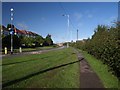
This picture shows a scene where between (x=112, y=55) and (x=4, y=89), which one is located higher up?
(x=112, y=55)

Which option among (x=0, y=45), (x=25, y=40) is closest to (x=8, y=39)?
(x=0, y=45)

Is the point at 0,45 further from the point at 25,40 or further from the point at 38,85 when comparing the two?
the point at 38,85

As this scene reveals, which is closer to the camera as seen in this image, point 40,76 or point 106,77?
point 40,76

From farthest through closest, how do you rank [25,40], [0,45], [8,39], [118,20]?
[25,40]
[8,39]
[0,45]
[118,20]

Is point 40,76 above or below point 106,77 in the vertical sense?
above

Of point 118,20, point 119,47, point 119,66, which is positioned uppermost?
point 118,20

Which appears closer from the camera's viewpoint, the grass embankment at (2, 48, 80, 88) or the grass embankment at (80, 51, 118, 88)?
the grass embankment at (2, 48, 80, 88)

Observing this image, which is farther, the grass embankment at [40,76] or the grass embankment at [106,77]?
the grass embankment at [106,77]

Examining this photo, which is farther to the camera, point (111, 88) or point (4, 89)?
point (111, 88)

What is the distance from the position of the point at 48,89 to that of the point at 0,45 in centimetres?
5238

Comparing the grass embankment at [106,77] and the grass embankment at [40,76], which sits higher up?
the grass embankment at [40,76]

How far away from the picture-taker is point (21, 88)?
868cm

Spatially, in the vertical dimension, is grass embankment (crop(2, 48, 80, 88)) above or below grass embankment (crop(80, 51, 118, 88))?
above

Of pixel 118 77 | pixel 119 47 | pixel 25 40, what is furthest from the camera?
pixel 25 40
